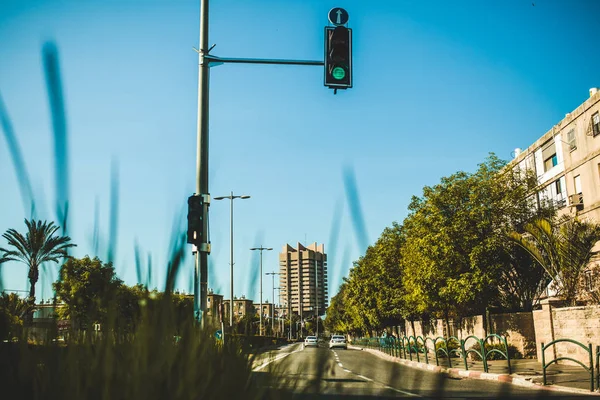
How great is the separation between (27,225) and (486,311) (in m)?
25.9

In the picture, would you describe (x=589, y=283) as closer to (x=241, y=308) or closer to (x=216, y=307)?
(x=241, y=308)

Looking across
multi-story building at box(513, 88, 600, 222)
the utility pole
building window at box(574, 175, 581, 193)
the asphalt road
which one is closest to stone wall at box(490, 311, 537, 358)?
multi-story building at box(513, 88, 600, 222)

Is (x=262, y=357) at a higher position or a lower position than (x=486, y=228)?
lower

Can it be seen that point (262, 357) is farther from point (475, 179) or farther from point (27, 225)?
point (475, 179)

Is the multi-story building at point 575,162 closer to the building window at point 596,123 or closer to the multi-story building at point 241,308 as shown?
the building window at point 596,123

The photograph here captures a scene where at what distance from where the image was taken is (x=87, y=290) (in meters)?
2.05

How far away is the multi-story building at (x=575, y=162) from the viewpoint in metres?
29.5

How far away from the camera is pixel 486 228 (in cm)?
2636

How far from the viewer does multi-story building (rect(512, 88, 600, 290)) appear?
2945 cm

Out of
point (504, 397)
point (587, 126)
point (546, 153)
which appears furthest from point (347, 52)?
point (546, 153)

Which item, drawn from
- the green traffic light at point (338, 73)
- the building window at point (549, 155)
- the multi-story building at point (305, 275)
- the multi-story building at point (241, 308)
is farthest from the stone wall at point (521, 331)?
the multi-story building at point (241, 308)

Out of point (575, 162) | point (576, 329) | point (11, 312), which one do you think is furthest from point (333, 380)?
point (575, 162)

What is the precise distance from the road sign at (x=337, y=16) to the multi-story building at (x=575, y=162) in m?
20.7

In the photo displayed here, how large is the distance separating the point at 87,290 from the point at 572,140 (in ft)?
113
